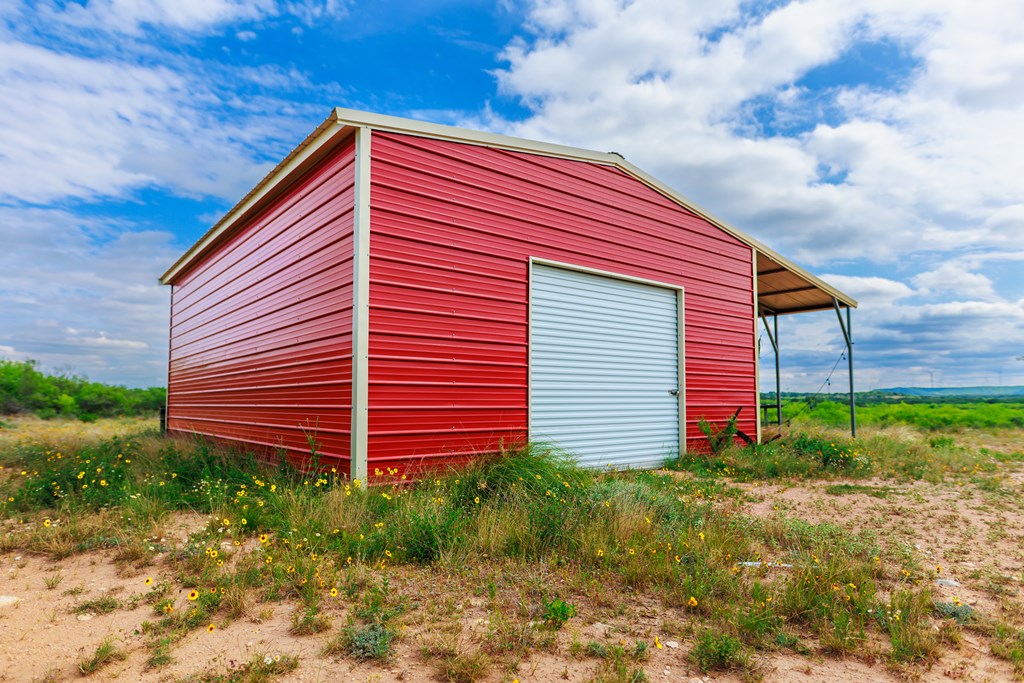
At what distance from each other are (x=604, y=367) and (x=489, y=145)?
3680 mm

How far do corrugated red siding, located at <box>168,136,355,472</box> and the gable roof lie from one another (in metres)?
0.21

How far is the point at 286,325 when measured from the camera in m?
8.37

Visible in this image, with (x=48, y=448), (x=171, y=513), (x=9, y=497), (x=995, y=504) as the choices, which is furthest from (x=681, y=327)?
(x=48, y=448)

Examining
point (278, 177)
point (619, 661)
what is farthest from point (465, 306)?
point (619, 661)

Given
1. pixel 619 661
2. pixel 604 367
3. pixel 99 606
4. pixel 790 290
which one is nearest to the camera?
pixel 619 661

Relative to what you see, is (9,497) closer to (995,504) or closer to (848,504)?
(848,504)

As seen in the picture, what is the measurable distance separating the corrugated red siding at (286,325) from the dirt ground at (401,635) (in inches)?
95.2

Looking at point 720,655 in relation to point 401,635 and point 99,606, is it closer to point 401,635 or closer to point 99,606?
point 401,635

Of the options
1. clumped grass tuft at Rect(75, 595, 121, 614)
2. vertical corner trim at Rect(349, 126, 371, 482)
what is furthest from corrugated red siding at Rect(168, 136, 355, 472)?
clumped grass tuft at Rect(75, 595, 121, 614)

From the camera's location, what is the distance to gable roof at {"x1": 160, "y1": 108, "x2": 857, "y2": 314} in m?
7.00

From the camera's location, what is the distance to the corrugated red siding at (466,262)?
679 centimetres

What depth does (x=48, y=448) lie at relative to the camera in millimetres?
9688

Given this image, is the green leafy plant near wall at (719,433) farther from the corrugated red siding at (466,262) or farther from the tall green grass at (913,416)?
the tall green grass at (913,416)

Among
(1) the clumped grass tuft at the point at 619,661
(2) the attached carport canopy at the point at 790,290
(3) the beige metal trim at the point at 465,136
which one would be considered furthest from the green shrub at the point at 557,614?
(2) the attached carport canopy at the point at 790,290
